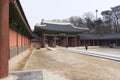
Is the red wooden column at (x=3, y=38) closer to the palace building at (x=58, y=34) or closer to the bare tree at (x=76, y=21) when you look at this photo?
the palace building at (x=58, y=34)

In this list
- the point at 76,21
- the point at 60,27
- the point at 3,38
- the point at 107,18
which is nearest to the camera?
the point at 3,38

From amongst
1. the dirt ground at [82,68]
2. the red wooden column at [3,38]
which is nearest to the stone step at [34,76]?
the dirt ground at [82,68]

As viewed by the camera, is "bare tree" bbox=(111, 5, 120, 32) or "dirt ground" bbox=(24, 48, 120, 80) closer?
"dirt ground" bbox=(24, 48, 120, 80)

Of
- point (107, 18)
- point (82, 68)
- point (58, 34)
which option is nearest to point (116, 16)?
point (107, 18)

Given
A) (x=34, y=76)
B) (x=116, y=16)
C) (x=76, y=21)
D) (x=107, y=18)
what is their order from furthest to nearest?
(x=76, y=21) → (x=107, y=18) → (x=116, y=16) → (x=34, y=76)

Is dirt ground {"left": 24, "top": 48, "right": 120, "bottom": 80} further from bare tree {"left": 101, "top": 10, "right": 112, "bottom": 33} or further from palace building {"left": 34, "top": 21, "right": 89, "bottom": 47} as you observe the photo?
bare tree {"left": 101, "top": 10, "right": 112, "bottom": 33}

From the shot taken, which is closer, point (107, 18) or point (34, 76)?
point (34, 76)

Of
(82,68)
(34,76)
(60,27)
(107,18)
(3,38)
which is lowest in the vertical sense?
(82,68)

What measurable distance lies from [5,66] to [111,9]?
70909 millimetres

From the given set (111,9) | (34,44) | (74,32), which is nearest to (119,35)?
(74,32)

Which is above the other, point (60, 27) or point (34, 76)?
point (60, 27)

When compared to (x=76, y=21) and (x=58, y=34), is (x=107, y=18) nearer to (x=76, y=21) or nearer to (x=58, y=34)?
(x=76, y=21)

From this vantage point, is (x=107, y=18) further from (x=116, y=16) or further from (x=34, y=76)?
(x=34, y=76)

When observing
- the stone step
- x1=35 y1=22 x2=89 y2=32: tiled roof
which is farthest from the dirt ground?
x1=35 y1=22 x2=89 y2=32: tiled roof
